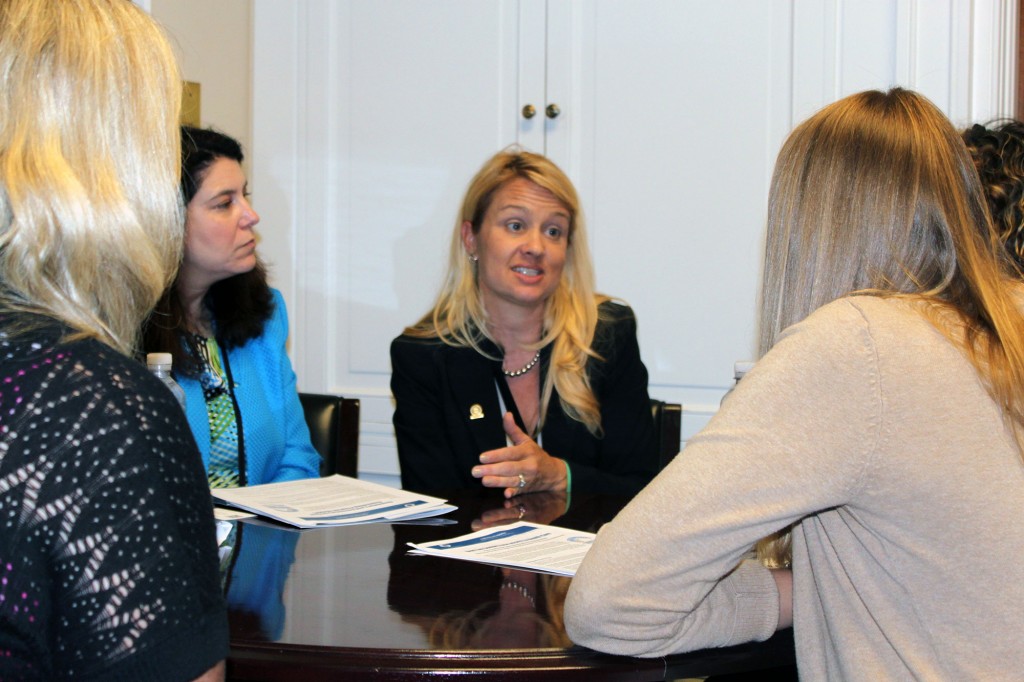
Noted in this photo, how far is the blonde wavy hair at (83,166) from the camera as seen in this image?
793 mm

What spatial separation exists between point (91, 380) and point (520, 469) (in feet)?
4.54

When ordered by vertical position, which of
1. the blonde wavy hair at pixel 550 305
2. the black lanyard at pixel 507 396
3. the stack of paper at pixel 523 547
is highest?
the blonde wavy hair at pixel 550 305

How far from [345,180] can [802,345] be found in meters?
2.55

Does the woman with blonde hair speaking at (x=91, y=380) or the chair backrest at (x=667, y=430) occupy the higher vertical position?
the woman with blonde hair speaking at (x=91, y=380)

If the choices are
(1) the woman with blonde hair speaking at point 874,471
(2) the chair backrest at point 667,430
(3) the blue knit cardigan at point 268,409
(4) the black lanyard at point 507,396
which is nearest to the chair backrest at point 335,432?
(3) the blue knit cardigan at point 268,409

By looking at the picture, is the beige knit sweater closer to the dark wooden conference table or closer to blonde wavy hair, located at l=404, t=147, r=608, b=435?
the dark wooden conference table

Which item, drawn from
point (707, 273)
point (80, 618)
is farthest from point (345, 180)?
point (80, 618)

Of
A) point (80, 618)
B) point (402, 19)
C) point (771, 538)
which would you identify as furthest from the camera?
point (402, 19)

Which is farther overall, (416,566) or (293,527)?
(293,527)

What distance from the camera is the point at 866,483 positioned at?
3.39 feet

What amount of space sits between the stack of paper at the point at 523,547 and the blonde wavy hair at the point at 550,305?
0.78m

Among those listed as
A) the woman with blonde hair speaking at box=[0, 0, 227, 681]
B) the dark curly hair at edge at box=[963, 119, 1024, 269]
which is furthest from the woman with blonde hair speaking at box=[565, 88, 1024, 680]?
the woman with blonde hair speaking at box=[0, 0, 227, 681]

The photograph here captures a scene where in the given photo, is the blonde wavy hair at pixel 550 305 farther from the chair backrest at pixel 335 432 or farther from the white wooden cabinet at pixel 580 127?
the white wooden cabinet at pixel 580 127

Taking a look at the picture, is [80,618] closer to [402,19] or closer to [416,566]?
[416,566]
